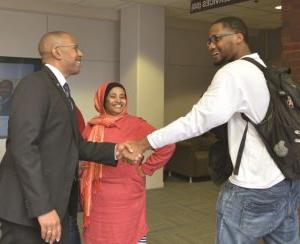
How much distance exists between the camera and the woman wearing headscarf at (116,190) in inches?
95.4

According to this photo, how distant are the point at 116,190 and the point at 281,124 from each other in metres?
1.15

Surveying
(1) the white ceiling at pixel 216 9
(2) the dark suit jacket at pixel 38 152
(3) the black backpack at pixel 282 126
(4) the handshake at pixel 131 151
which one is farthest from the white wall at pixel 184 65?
(3) the black backpack at pixel 282 126

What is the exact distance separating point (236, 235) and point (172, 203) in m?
3.52

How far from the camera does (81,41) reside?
239 inches

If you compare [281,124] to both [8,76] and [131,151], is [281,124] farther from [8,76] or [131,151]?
[8,76]

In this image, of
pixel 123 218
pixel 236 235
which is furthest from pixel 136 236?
pixel 236 235

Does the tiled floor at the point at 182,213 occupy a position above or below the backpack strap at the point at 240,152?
below

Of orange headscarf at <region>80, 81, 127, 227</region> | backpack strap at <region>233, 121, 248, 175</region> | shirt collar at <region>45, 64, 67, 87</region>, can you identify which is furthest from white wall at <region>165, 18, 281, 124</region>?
backpack strap at <region>233, 121, 248, 175</region>

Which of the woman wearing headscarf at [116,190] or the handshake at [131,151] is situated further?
the woman wearing headscarf at [116,190]

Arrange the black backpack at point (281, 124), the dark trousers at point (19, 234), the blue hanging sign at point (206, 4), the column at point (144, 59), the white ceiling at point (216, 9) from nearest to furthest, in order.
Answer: the black backpack at point (281, 124) < the dark trousers at point (19, 234) < the blue hanging sign at point (206, 4) < the white ceiling at point (216, 9) < the column at point (144, 59)

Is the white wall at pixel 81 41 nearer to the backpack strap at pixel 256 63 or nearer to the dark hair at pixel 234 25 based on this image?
the dark hair at pixel 234 25

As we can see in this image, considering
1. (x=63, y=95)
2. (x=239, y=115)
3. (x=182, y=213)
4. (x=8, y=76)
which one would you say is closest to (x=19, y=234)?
(x=63, y=95)

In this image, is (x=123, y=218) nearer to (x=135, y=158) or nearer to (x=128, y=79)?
(x=135, y=158)

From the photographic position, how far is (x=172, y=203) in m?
5.23
